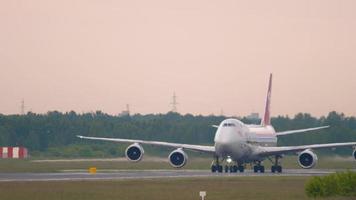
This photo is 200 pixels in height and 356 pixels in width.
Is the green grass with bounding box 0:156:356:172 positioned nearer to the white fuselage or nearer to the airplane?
the airplane

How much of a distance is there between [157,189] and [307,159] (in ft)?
92.1

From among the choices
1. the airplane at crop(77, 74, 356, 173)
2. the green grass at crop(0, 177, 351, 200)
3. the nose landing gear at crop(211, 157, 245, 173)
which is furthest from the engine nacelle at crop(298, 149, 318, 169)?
the green grass at crop(0, 177, 351, 200)

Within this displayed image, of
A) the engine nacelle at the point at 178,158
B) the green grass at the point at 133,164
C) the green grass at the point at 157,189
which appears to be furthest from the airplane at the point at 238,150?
the green grass at the point at 157,189

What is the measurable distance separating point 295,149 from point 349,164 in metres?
14.5

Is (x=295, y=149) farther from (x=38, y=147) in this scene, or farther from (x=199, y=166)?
(x=38, y=147)

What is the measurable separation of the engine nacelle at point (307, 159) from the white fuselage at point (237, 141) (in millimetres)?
4187

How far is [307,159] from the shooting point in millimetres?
79062

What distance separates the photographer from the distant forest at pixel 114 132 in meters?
107

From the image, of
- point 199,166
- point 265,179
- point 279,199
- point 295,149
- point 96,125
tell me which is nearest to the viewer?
point 279,199

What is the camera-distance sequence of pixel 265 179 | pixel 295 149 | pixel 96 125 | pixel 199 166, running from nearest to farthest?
pixel 265 179, pixel 295 149, pixel 199 166, pixel 96 125

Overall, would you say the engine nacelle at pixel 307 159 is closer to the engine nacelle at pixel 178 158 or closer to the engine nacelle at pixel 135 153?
the engine nacelle at pixel 178 158

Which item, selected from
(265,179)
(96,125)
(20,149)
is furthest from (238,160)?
(96,125)

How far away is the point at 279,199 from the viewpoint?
1813 inches

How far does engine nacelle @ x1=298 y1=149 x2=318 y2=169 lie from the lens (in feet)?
258
